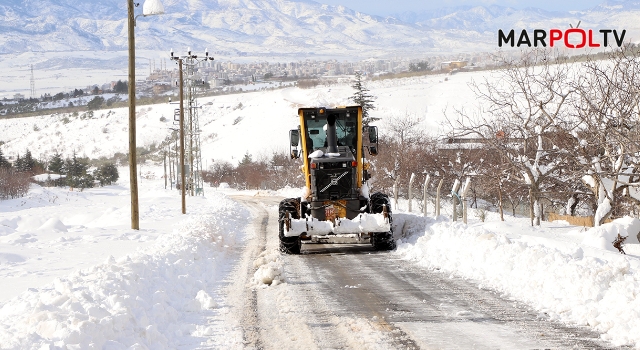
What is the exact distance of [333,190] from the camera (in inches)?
687

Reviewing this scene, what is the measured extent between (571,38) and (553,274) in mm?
11728

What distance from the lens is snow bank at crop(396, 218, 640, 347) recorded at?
841 centimetres

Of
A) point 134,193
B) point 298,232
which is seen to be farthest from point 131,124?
point 298,232

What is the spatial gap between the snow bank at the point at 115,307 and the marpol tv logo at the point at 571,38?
1139cm

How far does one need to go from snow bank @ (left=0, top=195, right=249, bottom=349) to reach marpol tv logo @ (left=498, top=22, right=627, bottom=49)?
11.4m

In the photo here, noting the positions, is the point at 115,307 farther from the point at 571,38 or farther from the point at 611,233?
the point at 571,38

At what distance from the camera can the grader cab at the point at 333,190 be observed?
1675 cm

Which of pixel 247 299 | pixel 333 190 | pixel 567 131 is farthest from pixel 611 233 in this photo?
pixel 247 299

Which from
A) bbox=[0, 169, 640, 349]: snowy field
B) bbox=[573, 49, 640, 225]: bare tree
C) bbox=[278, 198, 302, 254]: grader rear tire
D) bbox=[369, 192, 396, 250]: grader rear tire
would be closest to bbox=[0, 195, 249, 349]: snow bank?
bbox=[0, 169, 640, 349]: snowy field

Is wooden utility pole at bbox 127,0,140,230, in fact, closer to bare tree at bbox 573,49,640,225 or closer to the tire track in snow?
the tire track in snow

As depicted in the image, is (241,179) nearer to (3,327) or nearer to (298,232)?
(298,232)

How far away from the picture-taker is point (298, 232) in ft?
54.7

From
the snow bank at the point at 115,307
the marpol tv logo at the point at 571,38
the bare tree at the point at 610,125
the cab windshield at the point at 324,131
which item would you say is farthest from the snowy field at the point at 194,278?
the marpol tv logo at the point at 571,38

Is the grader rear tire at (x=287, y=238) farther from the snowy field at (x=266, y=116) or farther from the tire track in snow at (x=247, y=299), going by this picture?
the snowy field at (x=266, y=116)
